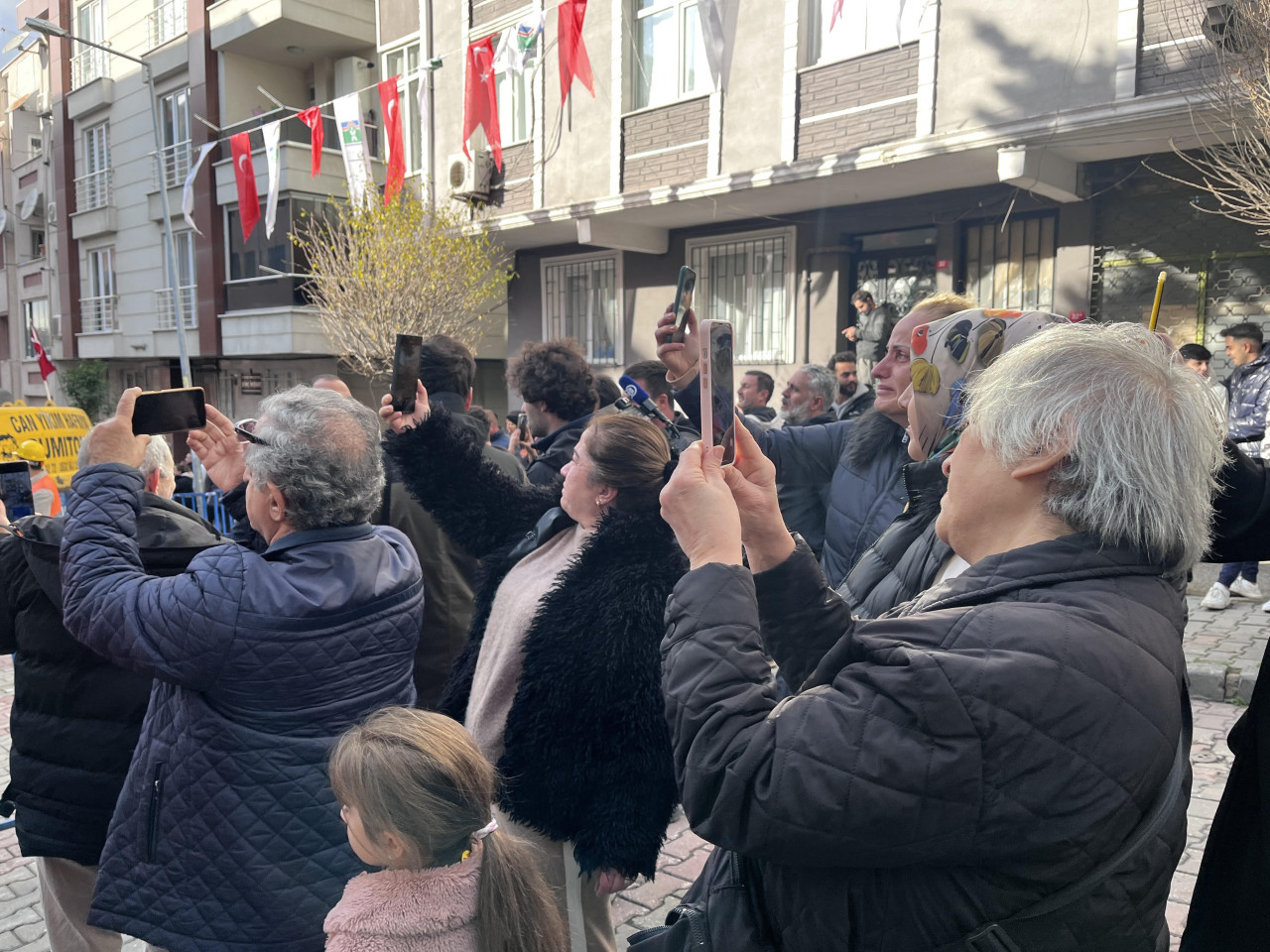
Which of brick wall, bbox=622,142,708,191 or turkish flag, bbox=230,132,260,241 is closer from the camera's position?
brick wall, bbox=622,142,708,191

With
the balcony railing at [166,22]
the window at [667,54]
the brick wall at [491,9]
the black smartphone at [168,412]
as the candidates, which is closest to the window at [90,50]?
the balcony railing at [166,22]

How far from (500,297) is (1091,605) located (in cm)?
1529

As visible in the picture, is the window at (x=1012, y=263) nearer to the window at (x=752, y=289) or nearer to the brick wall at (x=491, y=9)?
the window at (x=752, y=289)

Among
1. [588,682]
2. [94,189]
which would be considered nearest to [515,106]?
[588,682]

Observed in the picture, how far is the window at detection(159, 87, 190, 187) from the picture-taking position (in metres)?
21.9

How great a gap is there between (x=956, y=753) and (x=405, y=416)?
2.48 meters

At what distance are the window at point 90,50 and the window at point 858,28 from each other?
22067mm

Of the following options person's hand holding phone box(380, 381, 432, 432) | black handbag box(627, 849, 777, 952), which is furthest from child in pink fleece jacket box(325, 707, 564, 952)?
person's hand holding phone box(380, 381, 432, 432)

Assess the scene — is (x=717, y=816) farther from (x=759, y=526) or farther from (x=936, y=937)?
(x=759, y=526)

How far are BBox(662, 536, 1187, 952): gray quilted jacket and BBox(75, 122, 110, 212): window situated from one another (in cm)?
2867

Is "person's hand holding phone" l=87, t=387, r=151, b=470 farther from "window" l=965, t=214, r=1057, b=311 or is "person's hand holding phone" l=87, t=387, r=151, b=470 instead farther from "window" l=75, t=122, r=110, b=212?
"window" l=75, t=122, r=110, b=212

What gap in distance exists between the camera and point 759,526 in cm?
162

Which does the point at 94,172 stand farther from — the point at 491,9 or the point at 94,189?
the point at 491,9

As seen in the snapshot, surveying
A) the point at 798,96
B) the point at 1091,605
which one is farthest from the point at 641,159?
the point at 1091,605
